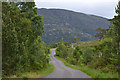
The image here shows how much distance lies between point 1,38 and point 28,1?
914 centimetres

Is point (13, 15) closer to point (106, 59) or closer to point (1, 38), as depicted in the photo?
A: point (1, 38)

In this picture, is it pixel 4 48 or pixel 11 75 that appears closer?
pixel 4 48

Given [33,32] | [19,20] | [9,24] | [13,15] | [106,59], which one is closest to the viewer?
[9,24]

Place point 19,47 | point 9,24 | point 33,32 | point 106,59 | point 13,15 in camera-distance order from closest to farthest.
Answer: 1. point 9,24
2. point 19,47
3. point 13,15
4. point 33,32
5. point 106,59

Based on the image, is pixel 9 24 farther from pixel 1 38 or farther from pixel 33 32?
pixel 33 32

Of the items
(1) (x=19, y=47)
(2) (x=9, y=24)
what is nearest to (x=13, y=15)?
(2) (x=9, y=24)

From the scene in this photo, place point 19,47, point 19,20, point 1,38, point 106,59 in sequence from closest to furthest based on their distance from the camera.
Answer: point 1,38, point 19,47, point 19,20, point 106,59

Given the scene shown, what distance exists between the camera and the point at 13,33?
11.8m

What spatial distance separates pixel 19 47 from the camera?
1277cm

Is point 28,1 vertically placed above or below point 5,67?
above

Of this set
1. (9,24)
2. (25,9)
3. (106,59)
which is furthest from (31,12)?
(106,59)

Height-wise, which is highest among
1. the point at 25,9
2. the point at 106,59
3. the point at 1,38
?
the point at 25,9

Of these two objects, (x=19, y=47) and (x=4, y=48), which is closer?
(x=4, y=48)

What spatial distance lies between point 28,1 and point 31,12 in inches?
57.2
